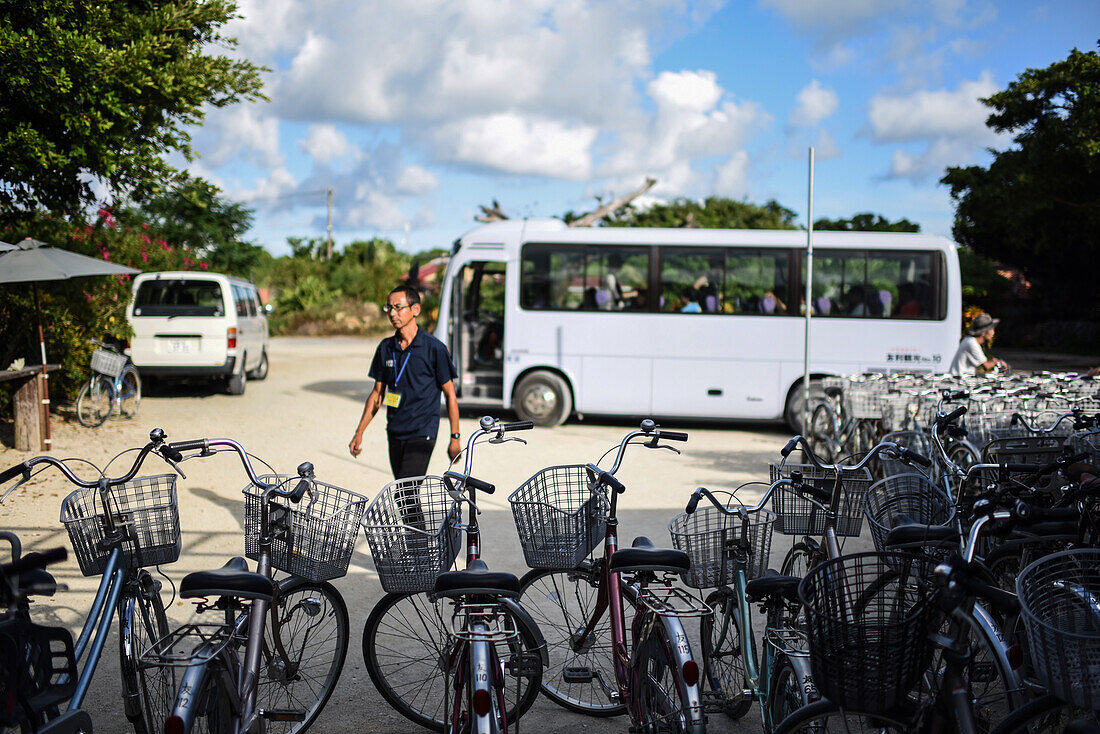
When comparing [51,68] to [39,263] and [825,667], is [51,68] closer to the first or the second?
[39,263]

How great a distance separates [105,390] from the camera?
12.3 m

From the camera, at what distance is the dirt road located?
4.23 meters

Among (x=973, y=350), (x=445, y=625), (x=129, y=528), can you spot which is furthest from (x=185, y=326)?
(x=445, y=625)

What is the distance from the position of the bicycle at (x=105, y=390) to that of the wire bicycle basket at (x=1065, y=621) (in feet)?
38.7

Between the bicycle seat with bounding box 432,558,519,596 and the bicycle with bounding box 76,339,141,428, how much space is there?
1031 centimetres

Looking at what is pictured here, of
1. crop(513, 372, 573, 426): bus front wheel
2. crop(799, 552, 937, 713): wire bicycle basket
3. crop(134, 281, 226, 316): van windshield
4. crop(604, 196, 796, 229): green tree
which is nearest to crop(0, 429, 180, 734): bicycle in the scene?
crop(799, 552, 937, 713): wire bicycle basket

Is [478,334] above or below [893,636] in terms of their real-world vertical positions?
above

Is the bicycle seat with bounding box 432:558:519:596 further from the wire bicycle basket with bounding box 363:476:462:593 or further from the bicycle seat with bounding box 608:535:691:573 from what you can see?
the bicycle seat with bounding box 608:535:691:573

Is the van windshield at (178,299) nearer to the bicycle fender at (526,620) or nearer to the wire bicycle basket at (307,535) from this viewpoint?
the wire bicycle basket at (307,535)

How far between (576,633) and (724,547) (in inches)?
34.7

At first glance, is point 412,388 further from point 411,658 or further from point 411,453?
point 411,658

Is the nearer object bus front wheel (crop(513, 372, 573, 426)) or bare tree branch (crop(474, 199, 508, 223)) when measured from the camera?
bus front wheel (crop(513, 372, 573, 426))

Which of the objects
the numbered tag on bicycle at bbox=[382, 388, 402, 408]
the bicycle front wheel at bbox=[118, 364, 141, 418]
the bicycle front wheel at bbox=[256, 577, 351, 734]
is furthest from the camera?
the bicycle front wheel at bbox=[118, 364, 141, 418]

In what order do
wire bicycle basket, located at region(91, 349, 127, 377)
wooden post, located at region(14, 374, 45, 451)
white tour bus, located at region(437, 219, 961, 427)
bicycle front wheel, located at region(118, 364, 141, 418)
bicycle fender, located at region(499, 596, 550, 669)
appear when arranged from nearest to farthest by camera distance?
bicycle fender, located at region(499, 596, 550, 669), wooden post, located at region(14, 374, 45, 451), wire bicycle basket, located at region(91, 349, 127, 377), bicycle front wheel, located at region(118, 364, 141, 418), white tour bus, located at region(437, 219, 961, 427)
